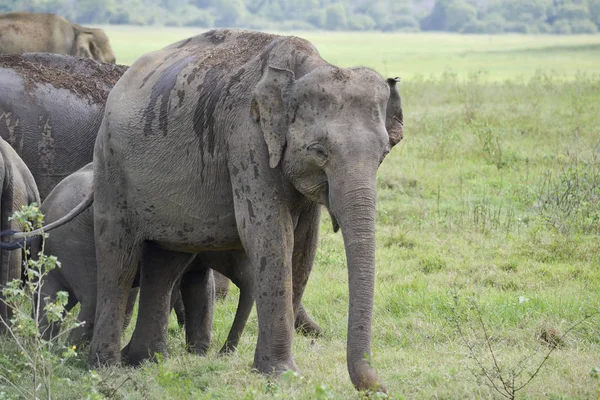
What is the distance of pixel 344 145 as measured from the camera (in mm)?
5438

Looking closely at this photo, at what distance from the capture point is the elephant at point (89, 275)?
23.2 feet

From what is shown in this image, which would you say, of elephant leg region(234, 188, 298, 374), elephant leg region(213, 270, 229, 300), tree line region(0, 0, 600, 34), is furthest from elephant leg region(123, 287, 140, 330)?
tree line region(0, 0, 600, 34)

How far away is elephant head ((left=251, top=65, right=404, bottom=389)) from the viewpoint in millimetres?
5293

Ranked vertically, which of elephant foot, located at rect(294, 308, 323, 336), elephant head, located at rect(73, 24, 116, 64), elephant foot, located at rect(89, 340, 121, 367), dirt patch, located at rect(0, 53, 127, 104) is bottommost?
elephant head, located at rect(73, 24, 116, 64)

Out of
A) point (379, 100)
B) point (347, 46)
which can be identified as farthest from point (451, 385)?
point (347, 46)

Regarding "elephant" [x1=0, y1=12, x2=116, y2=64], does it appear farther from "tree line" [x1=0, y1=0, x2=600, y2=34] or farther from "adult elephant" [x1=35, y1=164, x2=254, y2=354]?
"tree line" [x1=0, y1=0, x2=600, y2=34]

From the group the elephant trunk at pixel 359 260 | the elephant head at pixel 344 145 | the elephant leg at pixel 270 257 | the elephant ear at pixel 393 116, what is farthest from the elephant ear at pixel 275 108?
the elephant ear at pixel 393 116

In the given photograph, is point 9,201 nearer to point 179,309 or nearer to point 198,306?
point 198,306

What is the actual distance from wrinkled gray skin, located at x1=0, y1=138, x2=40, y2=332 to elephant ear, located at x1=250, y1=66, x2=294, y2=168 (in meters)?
2.14

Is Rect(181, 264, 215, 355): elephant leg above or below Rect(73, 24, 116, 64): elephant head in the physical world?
above

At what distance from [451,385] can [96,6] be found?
10695 cm

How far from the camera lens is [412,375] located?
19.8 ft

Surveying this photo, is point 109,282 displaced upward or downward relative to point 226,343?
upward

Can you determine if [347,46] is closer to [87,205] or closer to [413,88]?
[413,88]
